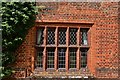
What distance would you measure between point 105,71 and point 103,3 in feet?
7.43

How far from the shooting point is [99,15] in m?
10.7

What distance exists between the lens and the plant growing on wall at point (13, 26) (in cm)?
988

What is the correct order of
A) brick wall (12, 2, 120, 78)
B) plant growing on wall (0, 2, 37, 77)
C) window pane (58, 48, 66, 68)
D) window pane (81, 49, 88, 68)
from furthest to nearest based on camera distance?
window pane (81, 49, 88, 68) → window pane (58, 48, 66, 68) → brick wall (12, 2, 120, 78) → plant growing on wall (0, 2, 37, 77)

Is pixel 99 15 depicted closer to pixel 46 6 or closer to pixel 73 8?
pixel 73 8

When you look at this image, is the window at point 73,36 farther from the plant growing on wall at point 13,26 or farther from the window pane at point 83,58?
the plant growing on wall at point 13,26

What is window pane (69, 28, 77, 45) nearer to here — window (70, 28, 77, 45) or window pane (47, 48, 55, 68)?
window (70, 28, 77, 45)

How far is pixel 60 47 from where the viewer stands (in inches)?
416

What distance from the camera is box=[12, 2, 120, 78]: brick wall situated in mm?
10477

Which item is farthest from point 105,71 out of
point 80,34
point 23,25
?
point 23,25

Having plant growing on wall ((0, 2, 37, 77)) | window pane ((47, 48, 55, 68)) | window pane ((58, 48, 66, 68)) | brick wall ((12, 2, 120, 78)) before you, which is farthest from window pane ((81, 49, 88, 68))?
plant growing on wall ((0, 2, 37, 77))

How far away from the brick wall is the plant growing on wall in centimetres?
33

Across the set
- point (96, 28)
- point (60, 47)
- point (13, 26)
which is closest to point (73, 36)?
point (60, 47)

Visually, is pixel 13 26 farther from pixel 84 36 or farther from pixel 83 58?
pixel 83 58

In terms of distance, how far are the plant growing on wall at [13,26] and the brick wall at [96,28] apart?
326 mm
